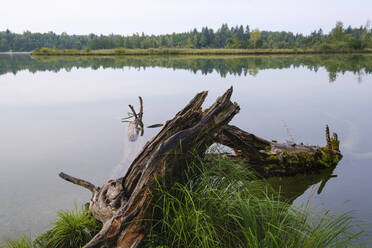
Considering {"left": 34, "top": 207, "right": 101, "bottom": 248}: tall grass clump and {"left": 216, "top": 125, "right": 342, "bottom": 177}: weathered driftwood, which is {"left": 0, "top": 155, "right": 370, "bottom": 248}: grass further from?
{"left": 216, "top": 125, "right": 342, "bottom": 177}: weathered driftwood

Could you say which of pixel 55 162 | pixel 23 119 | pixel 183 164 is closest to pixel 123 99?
pixel 23 119

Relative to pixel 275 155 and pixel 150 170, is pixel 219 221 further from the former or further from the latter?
pixel 275 155

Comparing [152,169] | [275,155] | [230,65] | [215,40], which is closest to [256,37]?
[215,40]

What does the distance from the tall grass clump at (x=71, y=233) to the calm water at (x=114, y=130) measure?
0.75 metres

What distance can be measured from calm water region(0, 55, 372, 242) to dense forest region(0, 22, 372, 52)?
6624 cm

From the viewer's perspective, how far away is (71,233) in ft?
10.00

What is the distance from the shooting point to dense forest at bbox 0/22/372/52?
76375 mm

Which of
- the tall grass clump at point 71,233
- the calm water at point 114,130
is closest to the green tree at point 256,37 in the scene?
the calm water at point 114,130

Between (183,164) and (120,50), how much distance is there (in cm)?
7583

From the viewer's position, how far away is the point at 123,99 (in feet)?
50.2

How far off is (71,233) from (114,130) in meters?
6.27

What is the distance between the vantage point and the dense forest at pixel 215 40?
7638cm

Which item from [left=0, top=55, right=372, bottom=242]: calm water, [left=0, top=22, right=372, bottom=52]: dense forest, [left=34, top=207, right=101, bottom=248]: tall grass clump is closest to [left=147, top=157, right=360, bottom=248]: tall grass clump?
[left=0, top=55, right=372, bottom=242]: calm water

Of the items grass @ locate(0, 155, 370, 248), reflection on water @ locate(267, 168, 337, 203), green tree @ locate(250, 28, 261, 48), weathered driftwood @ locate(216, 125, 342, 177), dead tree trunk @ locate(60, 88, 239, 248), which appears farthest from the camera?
green tree @ locate(250, 28, 261, 48)
